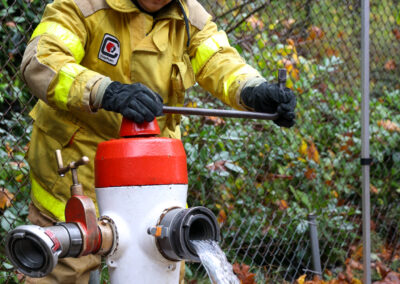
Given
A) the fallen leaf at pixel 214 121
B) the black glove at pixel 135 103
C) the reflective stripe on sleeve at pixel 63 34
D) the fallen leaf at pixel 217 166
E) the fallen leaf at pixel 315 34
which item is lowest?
the fallen leaf at pixel 217 166

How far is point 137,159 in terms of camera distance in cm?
165

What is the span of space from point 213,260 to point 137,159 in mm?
362

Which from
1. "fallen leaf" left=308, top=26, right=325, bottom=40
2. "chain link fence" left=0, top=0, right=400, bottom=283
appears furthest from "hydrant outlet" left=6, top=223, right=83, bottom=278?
"fallen leaf" left=308, top=26, right=325, bottom=40

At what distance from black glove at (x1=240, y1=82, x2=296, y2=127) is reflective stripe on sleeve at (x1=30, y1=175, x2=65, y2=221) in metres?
0.77

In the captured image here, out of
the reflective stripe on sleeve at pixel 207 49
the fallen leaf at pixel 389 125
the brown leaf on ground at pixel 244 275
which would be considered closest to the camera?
the reflective stripe on sleeve at pixel 207 49

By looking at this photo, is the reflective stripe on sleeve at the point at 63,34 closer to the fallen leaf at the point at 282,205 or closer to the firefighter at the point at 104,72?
the firefighter at the point at 104,72

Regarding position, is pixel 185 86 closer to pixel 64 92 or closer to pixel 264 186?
pixel 64 92

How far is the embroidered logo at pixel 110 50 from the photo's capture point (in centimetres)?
197

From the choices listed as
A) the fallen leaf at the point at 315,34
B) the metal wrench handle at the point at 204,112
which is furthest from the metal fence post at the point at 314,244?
the metal wrench handle at the point at 204,112

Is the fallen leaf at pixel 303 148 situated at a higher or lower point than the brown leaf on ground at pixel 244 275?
higher

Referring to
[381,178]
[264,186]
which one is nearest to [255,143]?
[264,186]

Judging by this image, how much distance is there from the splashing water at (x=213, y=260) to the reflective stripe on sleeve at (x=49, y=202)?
24.9 inches

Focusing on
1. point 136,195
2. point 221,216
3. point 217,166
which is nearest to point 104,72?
point 136,195

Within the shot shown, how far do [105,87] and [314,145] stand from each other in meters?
2.65
